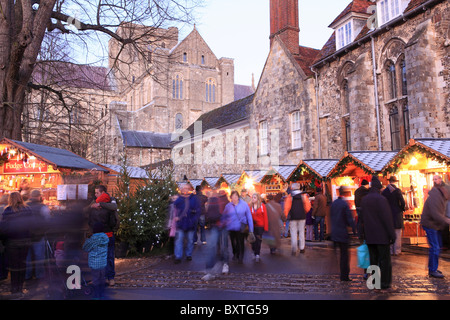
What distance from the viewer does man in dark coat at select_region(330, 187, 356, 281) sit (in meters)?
7.11

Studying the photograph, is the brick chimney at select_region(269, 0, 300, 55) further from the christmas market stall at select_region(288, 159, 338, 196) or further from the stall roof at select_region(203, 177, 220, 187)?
the christmas market stall at select_region(288, 159, 338, 196)

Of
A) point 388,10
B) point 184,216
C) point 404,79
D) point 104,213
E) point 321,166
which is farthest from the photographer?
point 388,10

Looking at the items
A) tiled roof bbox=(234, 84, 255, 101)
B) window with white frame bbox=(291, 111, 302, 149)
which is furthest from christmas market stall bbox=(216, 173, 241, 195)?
tiled roof bbox=(234, 84, 255, 101)

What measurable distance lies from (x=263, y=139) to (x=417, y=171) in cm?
1477

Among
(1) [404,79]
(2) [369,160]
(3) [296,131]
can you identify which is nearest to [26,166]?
(2) [369,160]

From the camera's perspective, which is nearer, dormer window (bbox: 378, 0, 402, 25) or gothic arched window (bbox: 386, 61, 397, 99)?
dormer window (bbox: 378, 0, 402, 25)

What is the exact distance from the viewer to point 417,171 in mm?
12531

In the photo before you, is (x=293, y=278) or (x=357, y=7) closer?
(x=293, y=278)

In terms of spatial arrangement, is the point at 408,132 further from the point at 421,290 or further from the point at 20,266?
the point at 20,266

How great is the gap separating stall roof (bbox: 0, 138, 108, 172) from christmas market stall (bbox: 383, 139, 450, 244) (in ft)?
31.7

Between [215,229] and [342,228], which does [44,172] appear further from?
[342,228]

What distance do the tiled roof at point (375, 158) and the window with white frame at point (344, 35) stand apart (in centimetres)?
874

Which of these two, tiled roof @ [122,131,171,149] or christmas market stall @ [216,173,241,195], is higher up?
tiled roof @ [122,131,171,149]
